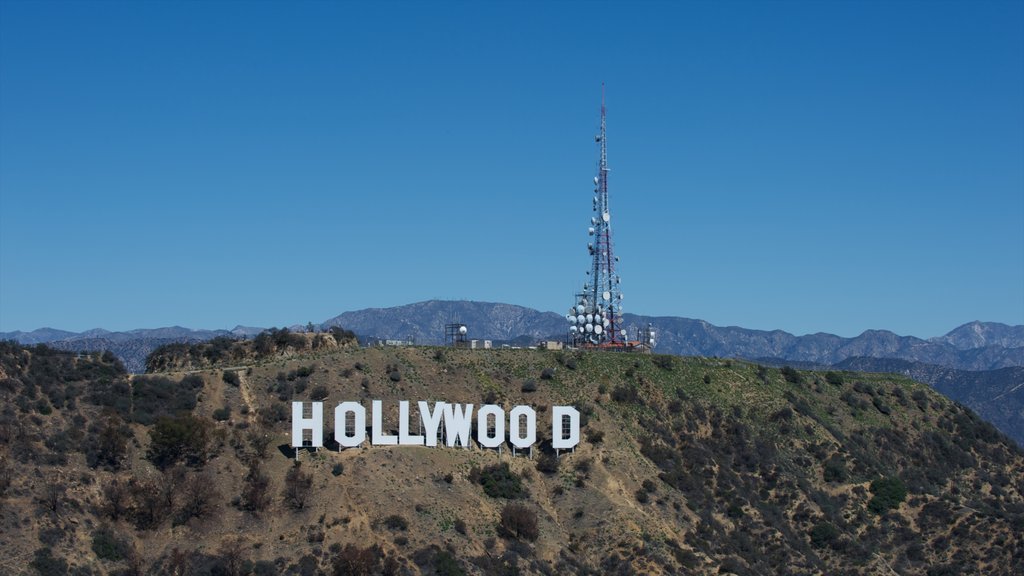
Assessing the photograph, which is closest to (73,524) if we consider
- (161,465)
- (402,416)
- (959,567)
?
(161,465)

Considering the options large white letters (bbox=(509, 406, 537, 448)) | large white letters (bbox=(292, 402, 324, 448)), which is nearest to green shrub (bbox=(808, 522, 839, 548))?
large white letters (bbox=(509, 406, 537, 448))

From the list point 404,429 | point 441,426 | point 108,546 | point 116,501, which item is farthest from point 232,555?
point 441,426

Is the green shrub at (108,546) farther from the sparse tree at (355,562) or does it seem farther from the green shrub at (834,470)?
the green shrub at (834,470)

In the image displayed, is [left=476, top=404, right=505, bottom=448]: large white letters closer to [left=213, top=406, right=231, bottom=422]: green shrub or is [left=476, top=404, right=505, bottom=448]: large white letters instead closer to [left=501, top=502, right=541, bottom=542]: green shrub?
[left=501, top=502, right=541, bottom=542]: green shrub

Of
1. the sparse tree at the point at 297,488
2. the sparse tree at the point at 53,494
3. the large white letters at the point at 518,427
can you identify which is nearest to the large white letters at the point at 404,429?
the large white letters at the point at 518,427

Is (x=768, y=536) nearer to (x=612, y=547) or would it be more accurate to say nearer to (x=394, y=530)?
(x=612, y=547)

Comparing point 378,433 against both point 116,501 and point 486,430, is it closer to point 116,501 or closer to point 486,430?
point 486,430
